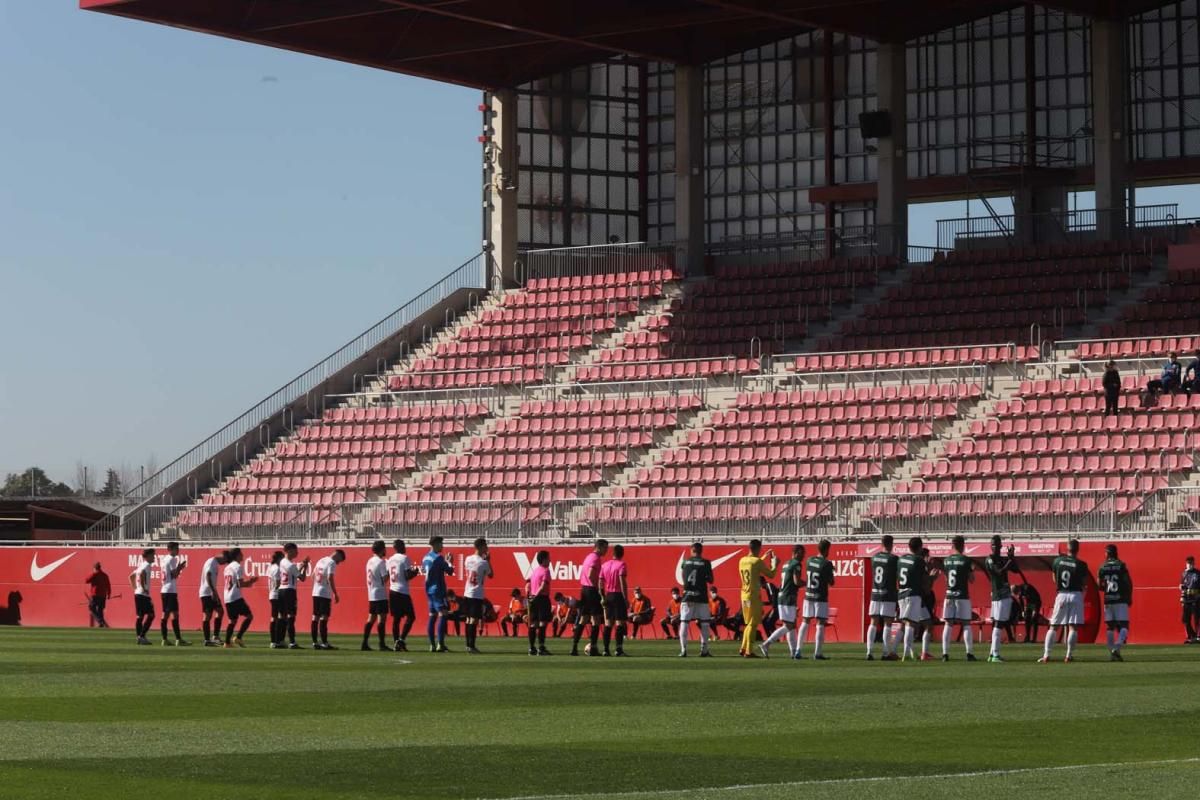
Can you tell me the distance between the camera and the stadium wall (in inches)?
1323

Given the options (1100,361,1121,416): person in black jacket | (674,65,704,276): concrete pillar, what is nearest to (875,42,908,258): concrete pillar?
(674,65,704,276): concrete pillar

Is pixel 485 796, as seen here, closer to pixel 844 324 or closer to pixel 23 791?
pixel 23 791

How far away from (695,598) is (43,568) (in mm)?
23207

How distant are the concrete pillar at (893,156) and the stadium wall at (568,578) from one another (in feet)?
50.3

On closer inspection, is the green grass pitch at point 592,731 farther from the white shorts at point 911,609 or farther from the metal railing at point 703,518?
the metal railing at point 703,518

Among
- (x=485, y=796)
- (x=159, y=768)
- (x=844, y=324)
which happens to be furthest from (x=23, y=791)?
(x=844, y=324)

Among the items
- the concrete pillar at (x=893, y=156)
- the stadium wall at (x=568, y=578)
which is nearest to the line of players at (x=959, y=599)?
the stadium wall at (x=568, y=578)

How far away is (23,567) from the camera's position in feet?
158

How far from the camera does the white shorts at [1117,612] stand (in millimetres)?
28266

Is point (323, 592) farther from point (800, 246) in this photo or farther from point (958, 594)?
point (800, 246)

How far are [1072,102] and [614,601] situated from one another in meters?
31.0

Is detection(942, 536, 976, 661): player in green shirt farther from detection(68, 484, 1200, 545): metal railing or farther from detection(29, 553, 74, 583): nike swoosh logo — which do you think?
detection(29, 553, 74, 583): nike swoosh logo

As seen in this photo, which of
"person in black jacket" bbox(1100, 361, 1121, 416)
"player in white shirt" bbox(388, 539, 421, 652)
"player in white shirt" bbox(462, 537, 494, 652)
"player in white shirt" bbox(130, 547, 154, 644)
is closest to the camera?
"player in white shirt" bbox(462, 537, 494, 652)

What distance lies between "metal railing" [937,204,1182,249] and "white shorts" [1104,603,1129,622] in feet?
68.1
